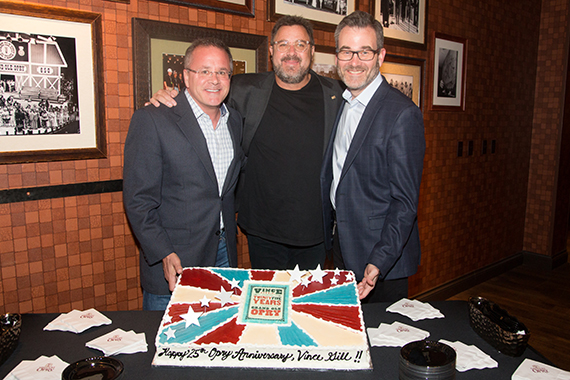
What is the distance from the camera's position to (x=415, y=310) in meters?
1.44

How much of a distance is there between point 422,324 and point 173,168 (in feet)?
3.64

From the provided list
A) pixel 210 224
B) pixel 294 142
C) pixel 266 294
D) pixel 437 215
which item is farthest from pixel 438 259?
pixel 266 294

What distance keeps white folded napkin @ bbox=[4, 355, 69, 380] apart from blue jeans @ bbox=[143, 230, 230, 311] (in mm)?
762

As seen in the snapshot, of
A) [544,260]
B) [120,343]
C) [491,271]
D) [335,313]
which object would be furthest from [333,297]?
[544,260]

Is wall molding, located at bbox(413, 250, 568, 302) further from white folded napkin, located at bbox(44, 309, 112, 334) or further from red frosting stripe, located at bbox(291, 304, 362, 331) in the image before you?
white folded napkin, located at bbox(44, 309, 112, 334)

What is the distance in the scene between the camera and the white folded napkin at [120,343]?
1.17 metres

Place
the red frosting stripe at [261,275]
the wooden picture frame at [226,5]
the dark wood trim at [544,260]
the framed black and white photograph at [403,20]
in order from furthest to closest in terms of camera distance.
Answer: the dark wood trim at [544,260] → the framed black and white photograph at [403,20] → the wooden picture frame at [226,5] → the red frosting stripe at [261,275]

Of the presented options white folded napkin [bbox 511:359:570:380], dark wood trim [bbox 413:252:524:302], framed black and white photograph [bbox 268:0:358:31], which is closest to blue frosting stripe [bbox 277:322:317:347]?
white folded napkin [bbox 511:359:570:380]

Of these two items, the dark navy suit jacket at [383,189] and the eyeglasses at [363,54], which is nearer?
the dark navy suit jacket at [383,189]

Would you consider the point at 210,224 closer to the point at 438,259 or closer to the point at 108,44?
the point at 108,44

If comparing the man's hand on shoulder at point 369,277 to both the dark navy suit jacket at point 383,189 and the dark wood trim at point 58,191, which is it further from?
the dark wood trim at point 58,191

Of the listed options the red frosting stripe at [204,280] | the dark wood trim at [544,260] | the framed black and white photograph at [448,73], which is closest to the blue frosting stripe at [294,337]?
the red frosting stripe at [204,280]

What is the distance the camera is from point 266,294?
1281 millimetres

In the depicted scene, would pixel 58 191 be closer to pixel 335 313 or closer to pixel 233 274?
pixel 233 274
